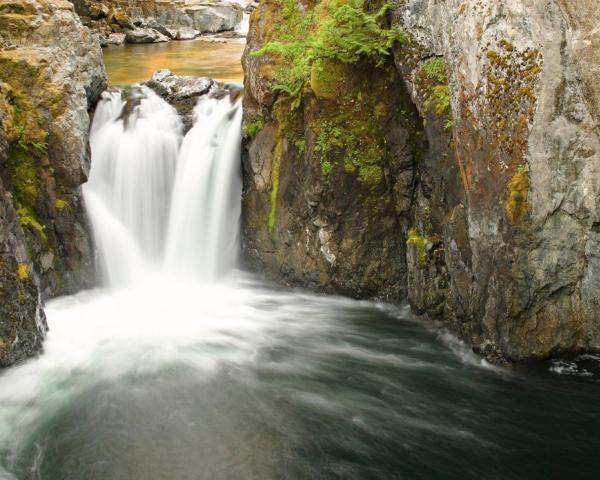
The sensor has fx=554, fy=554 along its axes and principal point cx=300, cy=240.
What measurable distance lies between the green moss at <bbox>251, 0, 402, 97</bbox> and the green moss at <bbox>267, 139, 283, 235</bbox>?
3.06ft

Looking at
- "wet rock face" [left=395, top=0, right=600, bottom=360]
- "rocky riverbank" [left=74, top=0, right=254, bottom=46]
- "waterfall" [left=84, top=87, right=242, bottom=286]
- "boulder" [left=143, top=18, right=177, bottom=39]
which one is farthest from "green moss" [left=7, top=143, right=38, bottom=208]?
"boulder" [left=143, top=18, right=177, bottom=39]

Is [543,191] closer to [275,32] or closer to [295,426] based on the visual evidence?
[295,426]

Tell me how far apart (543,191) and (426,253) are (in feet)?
7.30

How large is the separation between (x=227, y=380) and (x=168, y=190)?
4.61 metres

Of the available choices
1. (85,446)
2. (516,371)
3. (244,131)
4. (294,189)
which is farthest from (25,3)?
(516,371)

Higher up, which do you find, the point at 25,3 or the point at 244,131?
the point at 25,3

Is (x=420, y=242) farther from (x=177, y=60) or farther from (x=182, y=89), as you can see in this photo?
(x=177, y=60)

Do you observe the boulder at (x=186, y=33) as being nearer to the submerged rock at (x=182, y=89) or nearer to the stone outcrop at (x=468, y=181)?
the submerged rock at (x=182, y=89)

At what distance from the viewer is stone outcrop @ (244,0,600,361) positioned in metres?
5.53

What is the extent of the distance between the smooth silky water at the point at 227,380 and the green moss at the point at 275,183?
981 mm

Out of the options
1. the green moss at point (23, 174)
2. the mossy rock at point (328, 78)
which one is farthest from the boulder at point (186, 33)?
the mossy rock at point (328, 78)

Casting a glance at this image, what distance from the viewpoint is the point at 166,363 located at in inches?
275

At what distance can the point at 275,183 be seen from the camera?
927 cm

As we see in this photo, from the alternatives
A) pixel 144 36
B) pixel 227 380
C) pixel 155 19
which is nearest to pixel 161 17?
pixel 155 19
